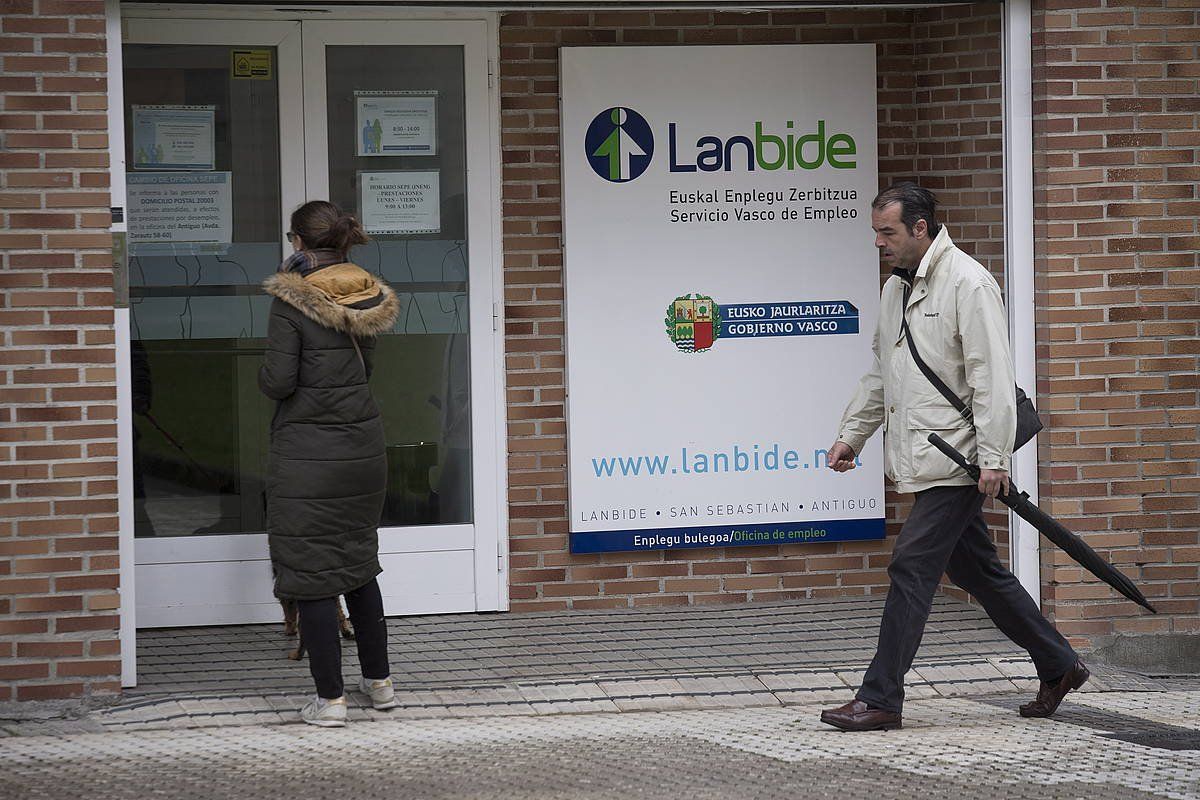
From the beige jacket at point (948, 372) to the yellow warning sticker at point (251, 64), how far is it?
124 inches

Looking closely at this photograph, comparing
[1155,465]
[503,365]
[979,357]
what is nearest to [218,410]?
[503,365]

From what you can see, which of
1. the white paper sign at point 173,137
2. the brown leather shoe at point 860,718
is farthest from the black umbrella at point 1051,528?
the white paper sign at point 173,137

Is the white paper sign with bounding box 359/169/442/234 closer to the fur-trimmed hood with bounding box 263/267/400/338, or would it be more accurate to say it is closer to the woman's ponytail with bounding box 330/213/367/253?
the woman's ponytail with bounding box 330/213/367/253

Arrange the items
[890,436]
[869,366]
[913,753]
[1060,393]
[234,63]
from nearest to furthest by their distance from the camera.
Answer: [913,753]
[890,436]
[1060,393]
[234,63]
[869,366]

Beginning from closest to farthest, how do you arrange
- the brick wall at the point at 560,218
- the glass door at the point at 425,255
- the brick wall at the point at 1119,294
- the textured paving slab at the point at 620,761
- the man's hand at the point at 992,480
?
the textured paving slab at the point at 620,761, the man's hand at the point at 992,480, the brick wall at the point at 1119,294, the glass door at the point at 425,255, the brick wall at the point at 560,218

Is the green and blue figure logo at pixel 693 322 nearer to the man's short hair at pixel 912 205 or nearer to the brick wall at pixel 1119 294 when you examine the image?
the brick wall at pixel 1119 294

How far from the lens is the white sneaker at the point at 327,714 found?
6012 mm

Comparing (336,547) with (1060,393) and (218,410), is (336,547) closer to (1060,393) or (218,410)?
(218,410)

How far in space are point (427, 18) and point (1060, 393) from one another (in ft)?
10.6

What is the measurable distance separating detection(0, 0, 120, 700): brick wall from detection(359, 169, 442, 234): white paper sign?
1.71 meters

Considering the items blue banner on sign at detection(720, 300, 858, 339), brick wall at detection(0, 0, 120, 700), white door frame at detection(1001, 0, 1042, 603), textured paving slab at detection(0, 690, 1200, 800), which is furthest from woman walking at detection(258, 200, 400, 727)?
white door frame at detection(1001, 0, 1042, 603)

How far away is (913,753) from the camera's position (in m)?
5.64

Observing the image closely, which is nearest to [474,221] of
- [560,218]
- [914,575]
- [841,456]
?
[560,218]

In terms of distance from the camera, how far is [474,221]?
7766 millimetres
